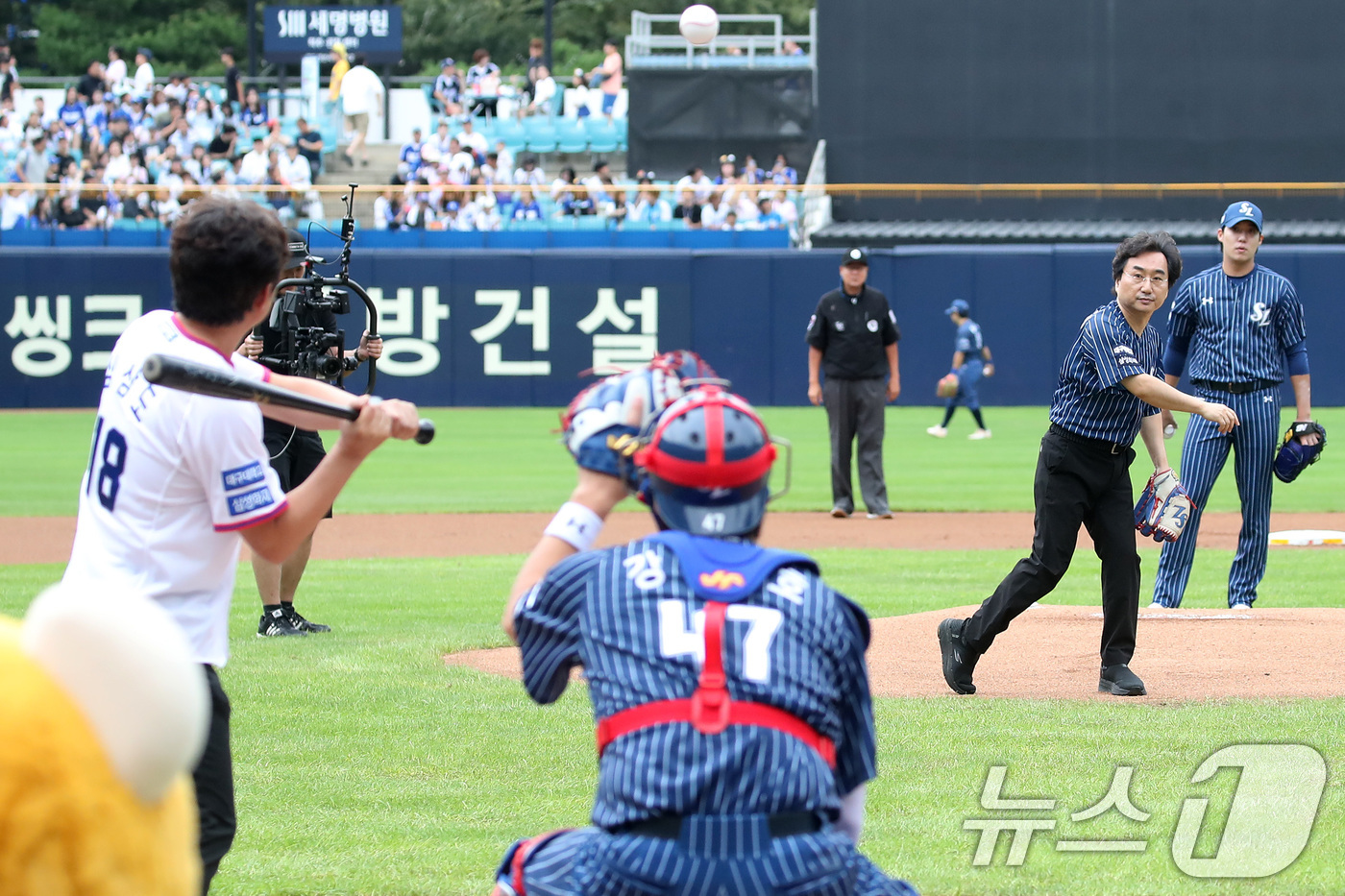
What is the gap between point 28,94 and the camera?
3325cm

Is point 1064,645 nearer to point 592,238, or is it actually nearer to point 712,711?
point 712,711

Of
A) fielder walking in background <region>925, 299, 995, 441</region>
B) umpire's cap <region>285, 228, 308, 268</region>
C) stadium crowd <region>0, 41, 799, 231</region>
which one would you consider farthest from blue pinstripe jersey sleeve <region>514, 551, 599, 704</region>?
stadium crowd <region>0, 41, 799, 231</region>

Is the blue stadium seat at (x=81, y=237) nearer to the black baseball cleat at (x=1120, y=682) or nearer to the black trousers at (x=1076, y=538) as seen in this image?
the black trousers at (x=1076, y=538)

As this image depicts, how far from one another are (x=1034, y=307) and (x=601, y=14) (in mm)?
32096

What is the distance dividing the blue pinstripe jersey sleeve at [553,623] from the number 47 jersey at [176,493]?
0.80 meters

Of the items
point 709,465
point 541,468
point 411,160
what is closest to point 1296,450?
point 709,465

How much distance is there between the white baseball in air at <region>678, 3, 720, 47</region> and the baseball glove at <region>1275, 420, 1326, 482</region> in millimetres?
21220

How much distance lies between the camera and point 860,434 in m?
14.2

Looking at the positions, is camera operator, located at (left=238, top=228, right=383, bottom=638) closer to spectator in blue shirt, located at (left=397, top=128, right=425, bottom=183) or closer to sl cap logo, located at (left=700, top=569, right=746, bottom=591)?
sl cap logo, located at (left=700, top=569, right=746, bottom=591)

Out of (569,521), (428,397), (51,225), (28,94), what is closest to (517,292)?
(428,397)

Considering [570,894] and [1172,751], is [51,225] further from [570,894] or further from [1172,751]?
[570,894]

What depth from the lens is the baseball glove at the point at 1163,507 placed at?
7703mm

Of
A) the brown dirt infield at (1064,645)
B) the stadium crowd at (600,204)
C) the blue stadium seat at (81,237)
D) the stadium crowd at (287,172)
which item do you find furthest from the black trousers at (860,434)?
the blue stadium seat at (81,237)

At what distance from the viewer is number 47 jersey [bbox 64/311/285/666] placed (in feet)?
10.7
